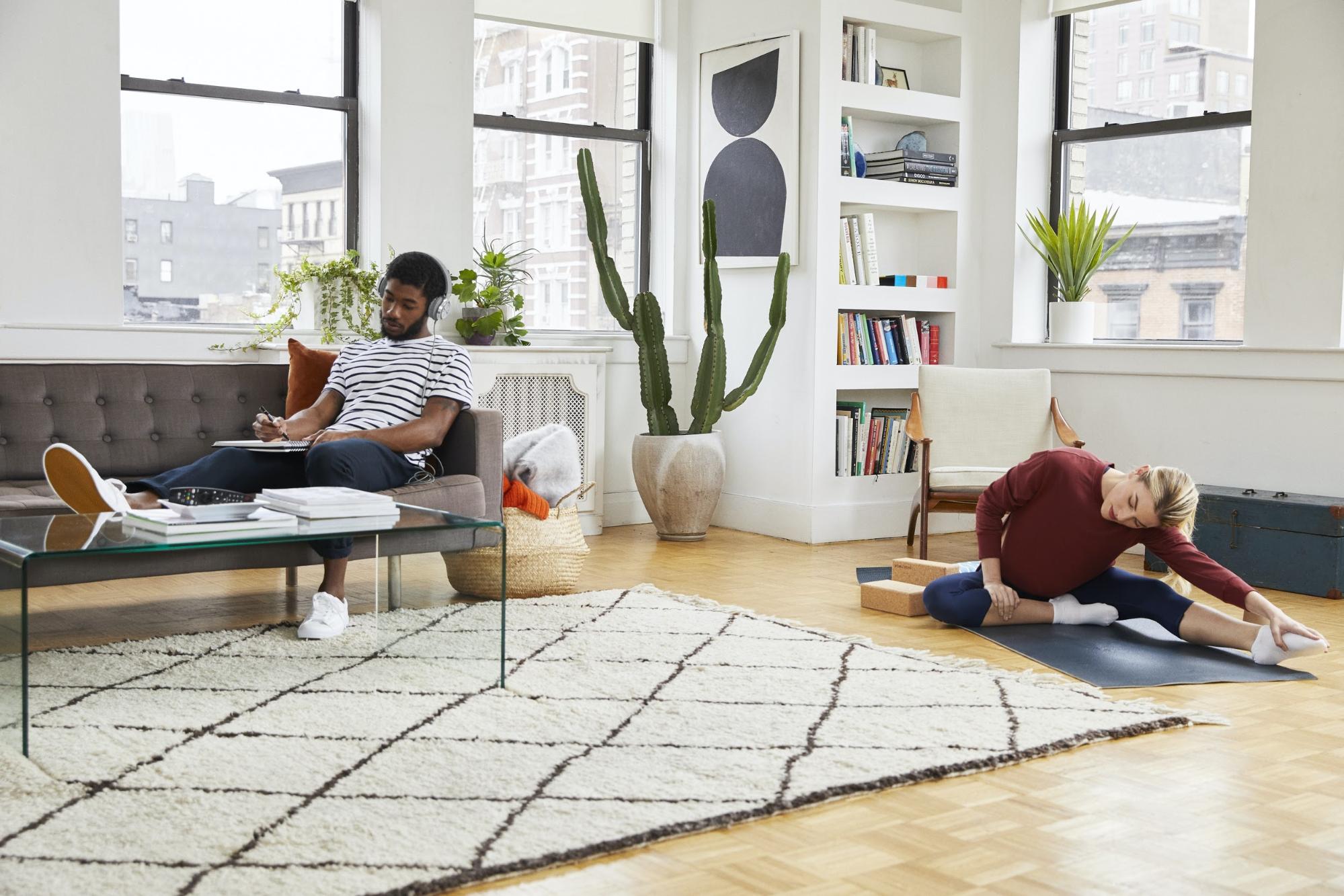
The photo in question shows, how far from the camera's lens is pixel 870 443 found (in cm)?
601

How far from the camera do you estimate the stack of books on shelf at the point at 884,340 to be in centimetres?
594

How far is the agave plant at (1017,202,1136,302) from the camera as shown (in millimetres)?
5859

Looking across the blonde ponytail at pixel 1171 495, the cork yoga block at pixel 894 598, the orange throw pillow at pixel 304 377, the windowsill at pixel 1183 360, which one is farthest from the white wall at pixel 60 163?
the windowsill at pixel 1183 360

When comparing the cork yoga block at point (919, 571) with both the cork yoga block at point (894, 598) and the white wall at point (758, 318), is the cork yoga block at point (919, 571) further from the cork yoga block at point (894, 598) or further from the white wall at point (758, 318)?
the white wall at point (758, 318)

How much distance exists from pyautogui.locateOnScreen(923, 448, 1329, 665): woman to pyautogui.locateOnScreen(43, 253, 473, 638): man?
1.58 meters

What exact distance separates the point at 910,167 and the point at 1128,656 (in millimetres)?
3006

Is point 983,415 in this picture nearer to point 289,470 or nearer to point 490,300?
point 490,300

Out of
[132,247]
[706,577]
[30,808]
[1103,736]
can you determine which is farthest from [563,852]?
[132,247]

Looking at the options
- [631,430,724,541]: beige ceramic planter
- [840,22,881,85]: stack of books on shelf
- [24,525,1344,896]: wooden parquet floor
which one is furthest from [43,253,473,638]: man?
[840,22,881,85]: stack of books on shelf

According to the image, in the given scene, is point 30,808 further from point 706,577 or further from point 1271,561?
point 1271,561

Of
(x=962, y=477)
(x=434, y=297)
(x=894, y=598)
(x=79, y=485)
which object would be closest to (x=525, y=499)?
(x=434, y=297)

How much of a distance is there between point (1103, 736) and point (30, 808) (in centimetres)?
207

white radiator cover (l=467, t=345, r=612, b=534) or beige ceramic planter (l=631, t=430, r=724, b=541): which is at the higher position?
white radiator cover (l=467, t=345, r=612, b=534)

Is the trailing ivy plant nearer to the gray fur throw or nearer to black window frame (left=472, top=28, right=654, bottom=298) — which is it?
the gray fur throw
